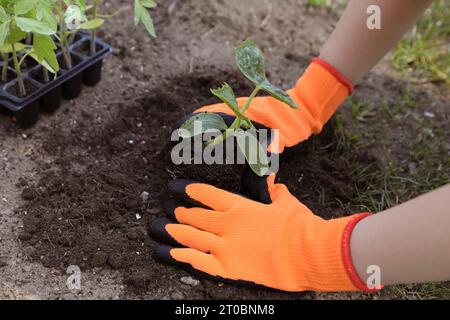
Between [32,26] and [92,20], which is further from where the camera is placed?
[92,20]

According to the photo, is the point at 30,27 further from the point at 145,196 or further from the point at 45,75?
the point at 145,196

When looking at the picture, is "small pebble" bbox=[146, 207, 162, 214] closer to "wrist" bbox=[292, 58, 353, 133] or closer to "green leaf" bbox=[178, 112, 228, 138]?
"green leaf" bbox=[178, 112, 228, 138]

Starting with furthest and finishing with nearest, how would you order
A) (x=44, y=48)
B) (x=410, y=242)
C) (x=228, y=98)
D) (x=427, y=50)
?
(x=427, y=50), (x=44, y=48), (x=228, y=98), (x=410, y=242)

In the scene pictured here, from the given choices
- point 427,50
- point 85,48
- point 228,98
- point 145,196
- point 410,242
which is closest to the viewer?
point 410,242

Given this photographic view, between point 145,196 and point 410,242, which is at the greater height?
point 410,242

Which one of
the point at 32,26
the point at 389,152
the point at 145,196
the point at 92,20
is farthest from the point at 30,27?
the point at 389,152

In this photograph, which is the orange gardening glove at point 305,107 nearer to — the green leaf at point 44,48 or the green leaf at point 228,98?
the green leaf at point 228,98

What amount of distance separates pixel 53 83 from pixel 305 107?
77 cm

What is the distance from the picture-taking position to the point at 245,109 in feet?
4.91

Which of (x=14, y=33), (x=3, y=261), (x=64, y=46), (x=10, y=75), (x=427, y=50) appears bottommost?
(x=3, y=261)

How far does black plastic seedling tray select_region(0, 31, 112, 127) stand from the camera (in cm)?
174

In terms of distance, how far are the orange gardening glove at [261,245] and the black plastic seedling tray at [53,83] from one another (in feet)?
1.81
